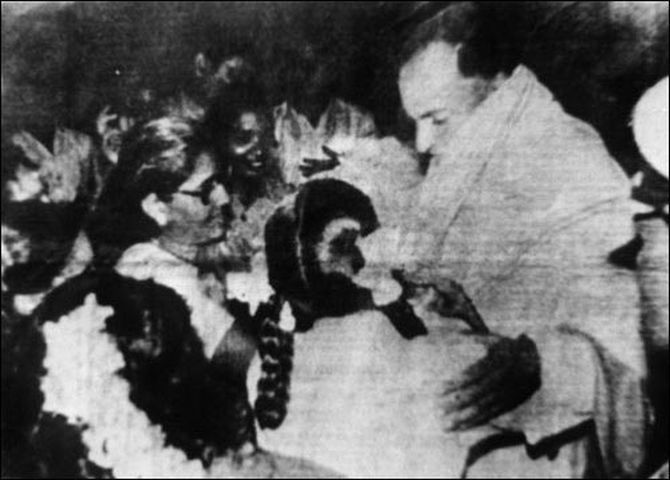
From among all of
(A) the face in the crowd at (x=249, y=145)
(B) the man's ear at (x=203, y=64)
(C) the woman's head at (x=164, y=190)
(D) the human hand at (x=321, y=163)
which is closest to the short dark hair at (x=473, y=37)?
(D) the human hand at (x=321, y=163)

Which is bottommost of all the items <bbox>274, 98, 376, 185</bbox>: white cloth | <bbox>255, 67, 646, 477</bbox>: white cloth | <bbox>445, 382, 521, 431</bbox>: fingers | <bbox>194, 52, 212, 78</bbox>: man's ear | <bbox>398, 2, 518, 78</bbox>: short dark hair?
<bbox>445, 382, 521, 431</bbox>: fingers

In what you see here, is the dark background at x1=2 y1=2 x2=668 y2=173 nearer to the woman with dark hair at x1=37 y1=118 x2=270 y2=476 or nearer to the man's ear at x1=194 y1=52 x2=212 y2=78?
the man's ear at x1=194 y1=52 x2=212 y2=78

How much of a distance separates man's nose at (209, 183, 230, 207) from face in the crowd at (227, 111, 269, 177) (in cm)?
7

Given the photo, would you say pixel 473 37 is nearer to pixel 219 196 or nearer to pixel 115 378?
pixel 219 196

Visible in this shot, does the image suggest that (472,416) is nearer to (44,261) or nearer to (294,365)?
(294,365)

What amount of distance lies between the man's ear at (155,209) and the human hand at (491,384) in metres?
1.05

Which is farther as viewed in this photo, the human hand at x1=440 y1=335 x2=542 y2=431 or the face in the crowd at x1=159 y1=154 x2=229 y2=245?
the face in the crowd at x1=159 y1=154 x2=229 y2=245

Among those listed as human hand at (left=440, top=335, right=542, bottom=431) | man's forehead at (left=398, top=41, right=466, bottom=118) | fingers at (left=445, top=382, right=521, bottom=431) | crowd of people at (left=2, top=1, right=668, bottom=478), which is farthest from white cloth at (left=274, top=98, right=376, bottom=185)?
fingers at (left=445, top=382, right=521, bottom=431)

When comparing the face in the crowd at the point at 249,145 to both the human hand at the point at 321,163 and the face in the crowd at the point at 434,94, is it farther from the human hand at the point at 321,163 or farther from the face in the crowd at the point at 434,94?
the face in the crowd at the point at 434,94

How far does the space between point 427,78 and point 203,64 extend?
722 millimetres

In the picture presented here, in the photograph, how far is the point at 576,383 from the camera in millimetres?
2188

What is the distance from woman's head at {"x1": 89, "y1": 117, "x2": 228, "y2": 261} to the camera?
2.33 metres

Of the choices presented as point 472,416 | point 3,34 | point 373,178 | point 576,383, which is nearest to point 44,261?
point 3,34

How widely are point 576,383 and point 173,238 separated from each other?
1.35 metres
